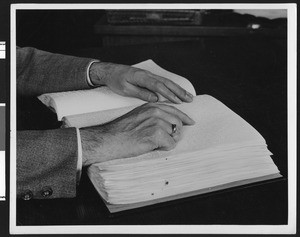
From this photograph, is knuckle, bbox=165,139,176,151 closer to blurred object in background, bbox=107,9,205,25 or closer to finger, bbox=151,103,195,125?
finger, bbox=151,103,195,125

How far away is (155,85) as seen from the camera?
0.93 metres

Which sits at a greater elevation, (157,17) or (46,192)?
(157,17)

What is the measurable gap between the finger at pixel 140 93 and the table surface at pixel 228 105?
149 millimetres

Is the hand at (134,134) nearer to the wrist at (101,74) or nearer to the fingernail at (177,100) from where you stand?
the fingernail at (177,100)

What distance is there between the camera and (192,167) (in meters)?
0.69

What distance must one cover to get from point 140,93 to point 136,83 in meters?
0.02

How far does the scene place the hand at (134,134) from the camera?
2.37 feet

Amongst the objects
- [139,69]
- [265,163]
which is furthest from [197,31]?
[265,163]

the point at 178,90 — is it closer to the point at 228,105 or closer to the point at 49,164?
the point at 228,105

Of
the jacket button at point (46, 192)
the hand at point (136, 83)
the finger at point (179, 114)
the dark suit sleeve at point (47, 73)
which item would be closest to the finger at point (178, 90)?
the hand at point (136, 83)

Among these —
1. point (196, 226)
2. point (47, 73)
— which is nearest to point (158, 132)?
point (196, 226)

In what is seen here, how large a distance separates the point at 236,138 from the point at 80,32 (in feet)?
5.38

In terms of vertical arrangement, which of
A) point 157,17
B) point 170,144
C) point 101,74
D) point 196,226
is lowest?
point 196,226

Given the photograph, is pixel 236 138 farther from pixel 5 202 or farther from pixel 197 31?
pixel 197 31
